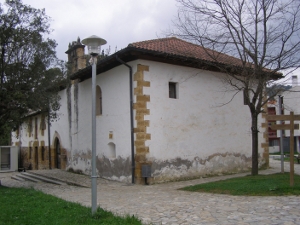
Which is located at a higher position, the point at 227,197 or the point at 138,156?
the point at 138,156

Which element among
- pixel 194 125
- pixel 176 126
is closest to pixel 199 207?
pixel 176 126

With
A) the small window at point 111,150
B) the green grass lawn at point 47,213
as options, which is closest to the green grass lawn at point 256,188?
the green grass lawn at point 47,213

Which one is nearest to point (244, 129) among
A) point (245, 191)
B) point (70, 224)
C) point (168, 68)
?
point (168, 68)

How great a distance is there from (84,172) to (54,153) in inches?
197

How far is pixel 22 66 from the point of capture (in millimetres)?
12000

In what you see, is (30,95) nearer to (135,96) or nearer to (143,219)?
(135,96)

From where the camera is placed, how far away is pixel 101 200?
8.72 metres

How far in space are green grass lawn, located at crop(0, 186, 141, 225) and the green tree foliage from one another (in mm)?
3758

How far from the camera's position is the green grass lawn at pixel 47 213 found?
5965 millimetres

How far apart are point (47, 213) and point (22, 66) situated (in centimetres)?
679

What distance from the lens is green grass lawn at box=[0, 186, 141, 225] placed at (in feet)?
19.6

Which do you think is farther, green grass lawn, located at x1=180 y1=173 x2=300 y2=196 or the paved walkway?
green grass lawn, located at x1=180 y1=173 x2=300 y2=196

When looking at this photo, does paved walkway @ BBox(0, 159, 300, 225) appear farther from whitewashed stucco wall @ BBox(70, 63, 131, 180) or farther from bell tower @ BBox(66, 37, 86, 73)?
bell tower @ BBox(66, 37, 86, 73)

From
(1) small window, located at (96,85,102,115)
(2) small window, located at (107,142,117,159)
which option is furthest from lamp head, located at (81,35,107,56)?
(1) small window, located at (96,85,102,115)
